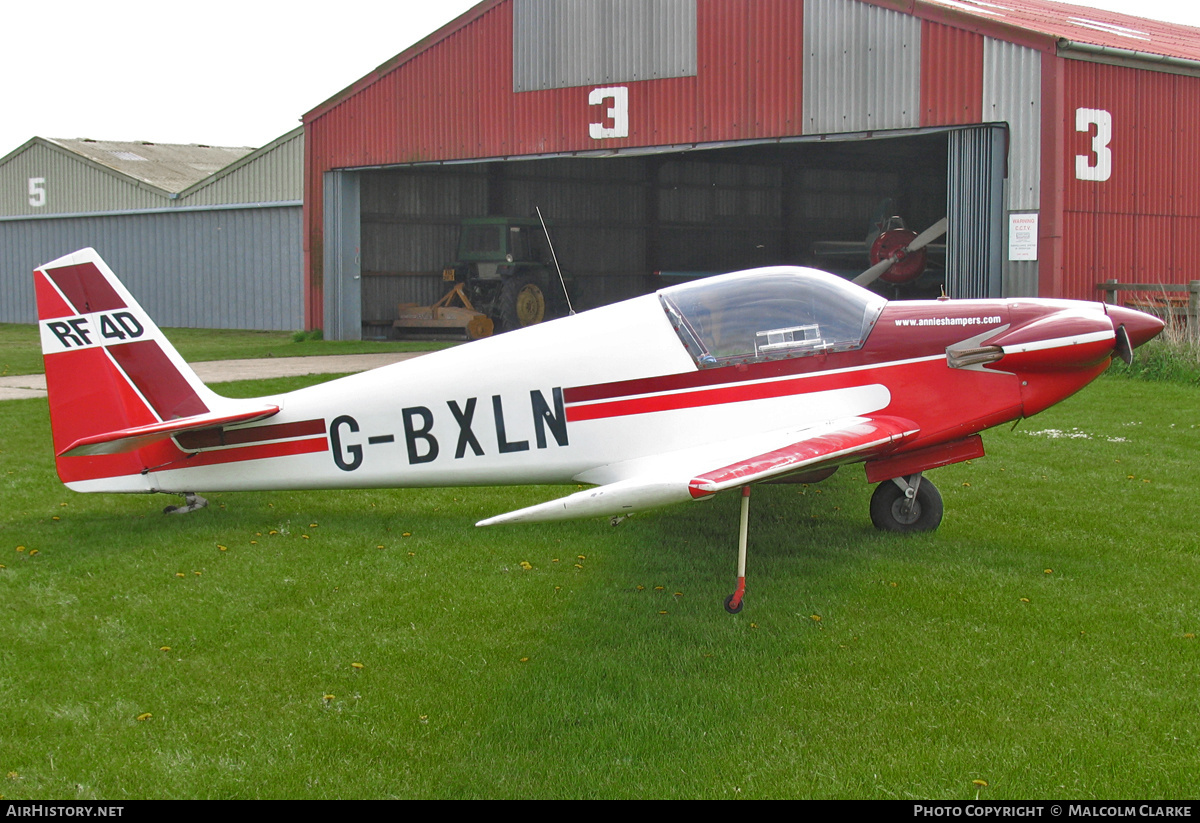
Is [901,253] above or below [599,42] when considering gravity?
below

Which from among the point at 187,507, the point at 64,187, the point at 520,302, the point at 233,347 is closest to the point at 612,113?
the point at 520,302

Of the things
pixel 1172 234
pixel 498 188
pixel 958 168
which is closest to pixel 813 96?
pixel 958 168

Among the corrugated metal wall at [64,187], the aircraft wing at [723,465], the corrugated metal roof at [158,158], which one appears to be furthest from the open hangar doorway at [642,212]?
the aircraft wing at [723,465]

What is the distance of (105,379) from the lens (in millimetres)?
7598

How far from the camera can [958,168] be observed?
59.6ft

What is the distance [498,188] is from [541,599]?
24.3 m

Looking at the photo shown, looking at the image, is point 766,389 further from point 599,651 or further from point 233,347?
point 233,347

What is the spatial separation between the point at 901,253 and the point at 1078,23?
613 cm

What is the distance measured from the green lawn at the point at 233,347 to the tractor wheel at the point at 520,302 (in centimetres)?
219

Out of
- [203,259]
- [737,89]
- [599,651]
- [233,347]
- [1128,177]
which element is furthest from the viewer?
[203,259]

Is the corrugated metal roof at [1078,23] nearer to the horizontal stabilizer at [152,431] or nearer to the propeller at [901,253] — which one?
the propeller at [901,253]

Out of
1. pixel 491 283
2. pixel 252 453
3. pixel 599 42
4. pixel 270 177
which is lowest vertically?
→ pixel 252 453

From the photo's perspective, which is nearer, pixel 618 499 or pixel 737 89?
pixel 618 499

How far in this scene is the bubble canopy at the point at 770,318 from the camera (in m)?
6.82
